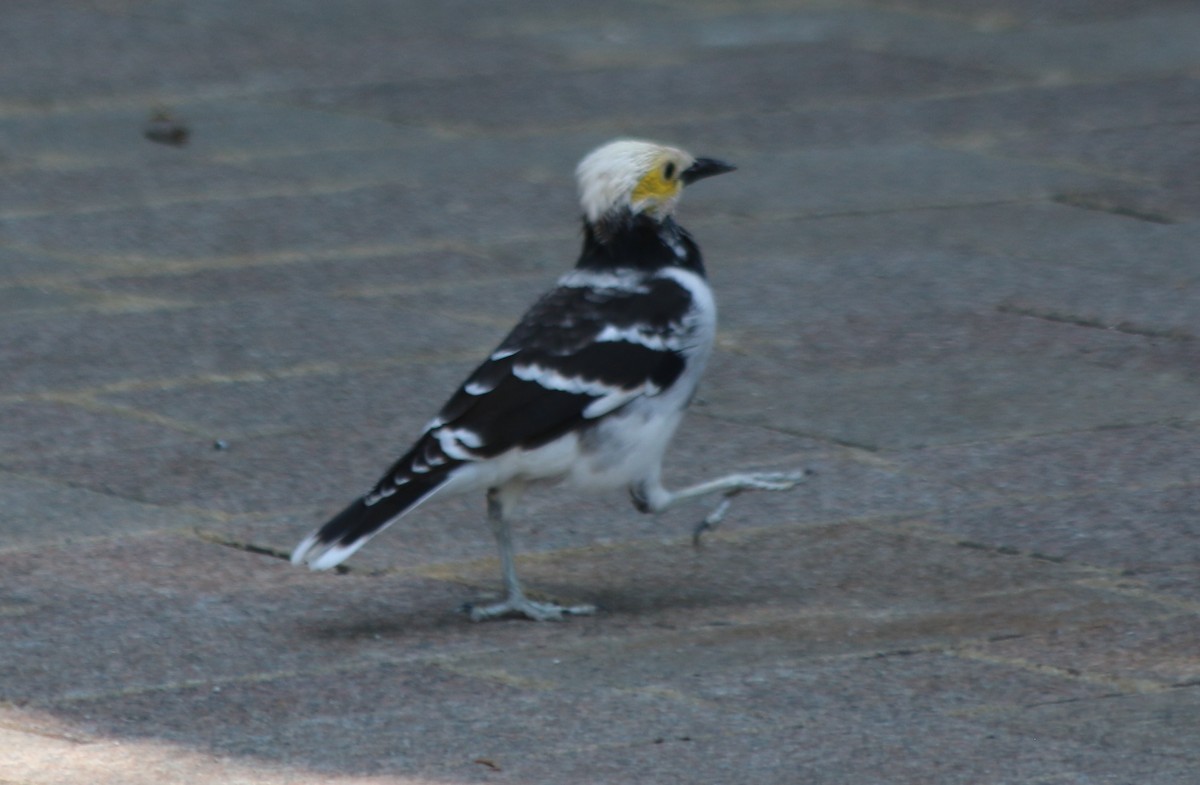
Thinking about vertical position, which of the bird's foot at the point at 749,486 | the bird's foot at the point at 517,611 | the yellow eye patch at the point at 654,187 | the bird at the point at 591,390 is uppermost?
the yellow eye patch at the point at 654,187

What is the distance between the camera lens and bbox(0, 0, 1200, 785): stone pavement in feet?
16.0

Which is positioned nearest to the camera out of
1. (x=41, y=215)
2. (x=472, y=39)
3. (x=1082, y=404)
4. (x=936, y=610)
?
(x=936, y=610)

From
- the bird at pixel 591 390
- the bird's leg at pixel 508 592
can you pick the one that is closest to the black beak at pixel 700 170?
the bird at pixel 591 390

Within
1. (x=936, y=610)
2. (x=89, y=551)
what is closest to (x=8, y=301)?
(x=89, y=551)

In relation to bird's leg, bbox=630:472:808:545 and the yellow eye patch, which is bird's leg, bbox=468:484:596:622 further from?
the yellow eye patch

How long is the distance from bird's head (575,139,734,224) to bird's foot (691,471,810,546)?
685 millimetres

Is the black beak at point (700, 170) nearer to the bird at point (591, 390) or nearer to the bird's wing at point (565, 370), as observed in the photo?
the bird at point (591, 390)

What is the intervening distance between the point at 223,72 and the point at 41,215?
9.05 ft

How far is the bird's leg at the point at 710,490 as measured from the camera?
5777 millimetres

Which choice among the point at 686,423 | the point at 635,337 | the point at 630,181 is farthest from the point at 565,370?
the point at 686,423

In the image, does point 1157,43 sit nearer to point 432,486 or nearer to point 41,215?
point 41,215

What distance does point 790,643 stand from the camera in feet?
17.5

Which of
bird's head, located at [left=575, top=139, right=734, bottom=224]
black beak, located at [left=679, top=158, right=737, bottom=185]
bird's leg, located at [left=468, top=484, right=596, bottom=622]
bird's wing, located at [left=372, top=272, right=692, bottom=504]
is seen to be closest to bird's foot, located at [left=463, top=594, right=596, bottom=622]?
bird's leg, located at [left=468, top=484, right=596, bottom=622]

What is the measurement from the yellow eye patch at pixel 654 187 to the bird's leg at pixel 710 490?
2.24ft
